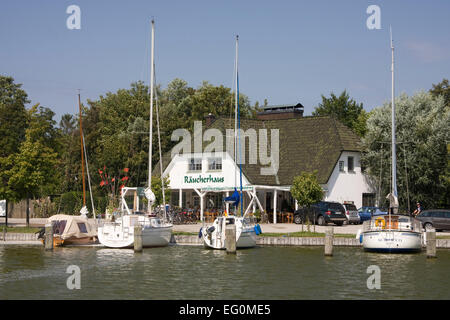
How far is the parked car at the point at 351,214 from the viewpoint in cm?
4800

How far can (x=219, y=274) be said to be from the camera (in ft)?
85.6

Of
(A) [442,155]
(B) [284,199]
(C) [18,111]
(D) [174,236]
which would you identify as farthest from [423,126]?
(C) [18,111]

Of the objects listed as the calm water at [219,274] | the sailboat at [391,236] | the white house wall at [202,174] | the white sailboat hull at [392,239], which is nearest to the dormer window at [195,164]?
the white house wall at [202,174]

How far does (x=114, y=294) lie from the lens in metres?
21.8

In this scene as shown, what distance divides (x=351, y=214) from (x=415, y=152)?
8.38m

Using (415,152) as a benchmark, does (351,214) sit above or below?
below

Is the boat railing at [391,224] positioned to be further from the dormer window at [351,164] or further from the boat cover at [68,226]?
the dormer window at [351,164]

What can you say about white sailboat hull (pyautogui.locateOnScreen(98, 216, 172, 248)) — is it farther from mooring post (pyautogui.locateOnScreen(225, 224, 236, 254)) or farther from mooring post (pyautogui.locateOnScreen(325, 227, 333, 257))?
mooring post (pyautogui.locateOnScreen(325, 227, 333, 257))

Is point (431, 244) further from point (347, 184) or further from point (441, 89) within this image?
point (441, 89)

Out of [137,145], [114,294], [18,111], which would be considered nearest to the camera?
[114,294]

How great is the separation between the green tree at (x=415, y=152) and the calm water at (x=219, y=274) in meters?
19.6

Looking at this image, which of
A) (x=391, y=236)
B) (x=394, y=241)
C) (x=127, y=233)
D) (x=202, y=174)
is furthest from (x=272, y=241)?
(x=202, y=174)
